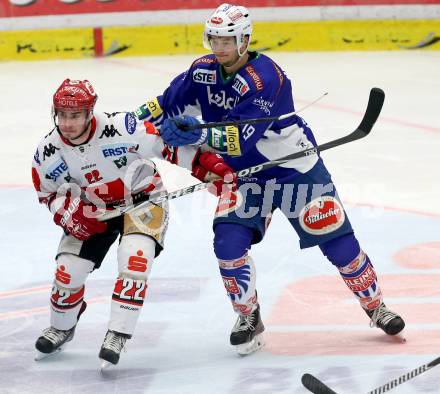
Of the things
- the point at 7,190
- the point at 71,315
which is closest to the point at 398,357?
the point at 71,315

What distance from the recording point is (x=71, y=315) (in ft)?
14.6

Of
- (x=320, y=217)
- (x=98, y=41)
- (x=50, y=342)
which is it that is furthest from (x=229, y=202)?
(x=98, y=41)

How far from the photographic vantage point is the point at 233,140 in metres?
4.26

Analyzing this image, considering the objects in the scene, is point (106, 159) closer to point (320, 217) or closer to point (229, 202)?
point (229, 202)

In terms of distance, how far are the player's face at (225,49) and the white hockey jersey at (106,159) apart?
38 centimetres

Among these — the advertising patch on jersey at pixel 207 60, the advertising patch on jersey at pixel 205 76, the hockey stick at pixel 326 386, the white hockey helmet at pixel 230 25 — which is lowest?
the hockey stick at pixel 326 386

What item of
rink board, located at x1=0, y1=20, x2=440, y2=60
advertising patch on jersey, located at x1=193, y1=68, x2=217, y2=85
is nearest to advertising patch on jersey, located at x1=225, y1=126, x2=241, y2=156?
advertising patch on jersey, located at x1=193, y1=68, x2=217, y2=85

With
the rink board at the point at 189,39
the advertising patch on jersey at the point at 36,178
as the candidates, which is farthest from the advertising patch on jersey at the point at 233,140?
the rink board at the point at 189,39

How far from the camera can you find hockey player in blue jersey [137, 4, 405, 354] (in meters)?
4.29

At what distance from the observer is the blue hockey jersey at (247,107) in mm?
4270

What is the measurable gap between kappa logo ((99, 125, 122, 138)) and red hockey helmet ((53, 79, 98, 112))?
145 millimetres

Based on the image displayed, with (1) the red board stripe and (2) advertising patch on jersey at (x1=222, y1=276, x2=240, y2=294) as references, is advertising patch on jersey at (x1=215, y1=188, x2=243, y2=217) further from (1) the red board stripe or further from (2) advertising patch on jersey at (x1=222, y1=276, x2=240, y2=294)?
(1) the red board stripe

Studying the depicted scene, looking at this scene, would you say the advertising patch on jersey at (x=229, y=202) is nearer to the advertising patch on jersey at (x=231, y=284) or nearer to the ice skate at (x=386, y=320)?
the advertising patch on jersey at (x=231, y=284)

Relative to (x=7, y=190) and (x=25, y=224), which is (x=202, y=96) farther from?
(x=7, y=190)
